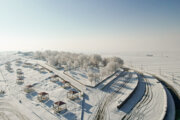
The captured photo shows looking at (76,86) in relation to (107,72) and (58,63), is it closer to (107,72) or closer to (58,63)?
(107,72)

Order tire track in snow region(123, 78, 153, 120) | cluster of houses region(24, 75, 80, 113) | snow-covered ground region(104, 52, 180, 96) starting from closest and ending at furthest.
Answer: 1. tire track in snow region(123, 78, 153, 120)
2. cluster of houses region(24, 75, 80, 113)
3. snow-covered ground region(104, 52, 180, 96)

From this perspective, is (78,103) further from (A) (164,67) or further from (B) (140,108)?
(A) (164,67)

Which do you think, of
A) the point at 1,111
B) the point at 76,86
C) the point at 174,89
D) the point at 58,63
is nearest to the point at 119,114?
the point at 76,86

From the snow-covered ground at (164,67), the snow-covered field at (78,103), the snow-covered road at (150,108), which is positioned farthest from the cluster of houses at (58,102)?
the snow-covered ground at (164,67)

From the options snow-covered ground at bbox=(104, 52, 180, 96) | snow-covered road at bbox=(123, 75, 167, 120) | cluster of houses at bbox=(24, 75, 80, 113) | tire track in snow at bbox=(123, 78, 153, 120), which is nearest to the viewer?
tire track in snow at bbox=(123, 78, 153, 120)

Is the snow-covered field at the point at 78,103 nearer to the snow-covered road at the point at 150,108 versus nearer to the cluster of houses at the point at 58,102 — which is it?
the snow-covered road at the point at 150,108

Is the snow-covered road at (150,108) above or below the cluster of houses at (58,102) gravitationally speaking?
below

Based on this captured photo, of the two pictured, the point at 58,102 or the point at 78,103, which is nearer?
the point at 58,102

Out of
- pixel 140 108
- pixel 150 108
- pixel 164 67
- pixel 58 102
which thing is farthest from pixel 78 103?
pixel 164 67

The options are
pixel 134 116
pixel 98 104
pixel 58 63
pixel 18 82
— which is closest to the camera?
pixel 134 116

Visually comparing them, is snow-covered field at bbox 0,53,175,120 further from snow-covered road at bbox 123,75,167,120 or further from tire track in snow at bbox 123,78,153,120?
tire track in snow at bbox 123,78,153,120

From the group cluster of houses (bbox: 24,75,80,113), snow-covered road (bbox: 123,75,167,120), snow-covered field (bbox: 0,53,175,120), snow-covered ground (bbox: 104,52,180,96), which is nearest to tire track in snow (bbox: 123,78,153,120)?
snow-covered road (bbox: 123,75,167,120)
